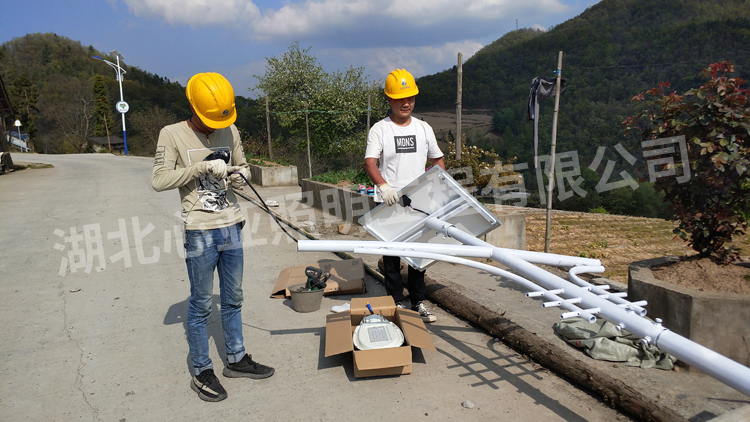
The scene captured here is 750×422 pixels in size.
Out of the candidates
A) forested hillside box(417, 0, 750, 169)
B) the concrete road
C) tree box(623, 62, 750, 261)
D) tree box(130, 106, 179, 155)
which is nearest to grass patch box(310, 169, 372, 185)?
the concrete road

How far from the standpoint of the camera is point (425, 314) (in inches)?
161

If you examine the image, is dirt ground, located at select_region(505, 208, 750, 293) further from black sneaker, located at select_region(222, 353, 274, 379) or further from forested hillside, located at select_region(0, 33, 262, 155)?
forested hillside, located at select_region(0, 33, 262, 155)

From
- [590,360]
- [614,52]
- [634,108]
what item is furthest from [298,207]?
[614,52]

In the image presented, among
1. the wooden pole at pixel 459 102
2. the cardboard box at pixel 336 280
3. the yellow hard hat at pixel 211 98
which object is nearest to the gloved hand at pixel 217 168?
the yellow hard hat at pixel 211 98

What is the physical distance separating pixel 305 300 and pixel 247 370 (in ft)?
3.84

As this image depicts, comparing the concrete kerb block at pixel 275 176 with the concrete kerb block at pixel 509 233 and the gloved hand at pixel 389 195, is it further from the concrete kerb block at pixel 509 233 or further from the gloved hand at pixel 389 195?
the gloved hand at pixel 389 195

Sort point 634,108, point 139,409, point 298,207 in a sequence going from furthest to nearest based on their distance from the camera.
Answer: point 634,108 → point 298,207 → point 139,409

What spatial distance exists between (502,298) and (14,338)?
4679 mm

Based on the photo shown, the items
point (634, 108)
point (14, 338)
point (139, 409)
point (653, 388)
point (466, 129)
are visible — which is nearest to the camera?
point (653, 388)

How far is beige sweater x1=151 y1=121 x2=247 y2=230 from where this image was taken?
2.72m

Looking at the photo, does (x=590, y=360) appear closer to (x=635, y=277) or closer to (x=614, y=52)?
(x=635, y=277)

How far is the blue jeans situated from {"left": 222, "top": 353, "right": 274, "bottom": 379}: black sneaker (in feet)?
0.21

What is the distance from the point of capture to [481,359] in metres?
3.37

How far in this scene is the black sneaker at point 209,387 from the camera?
2.88m
